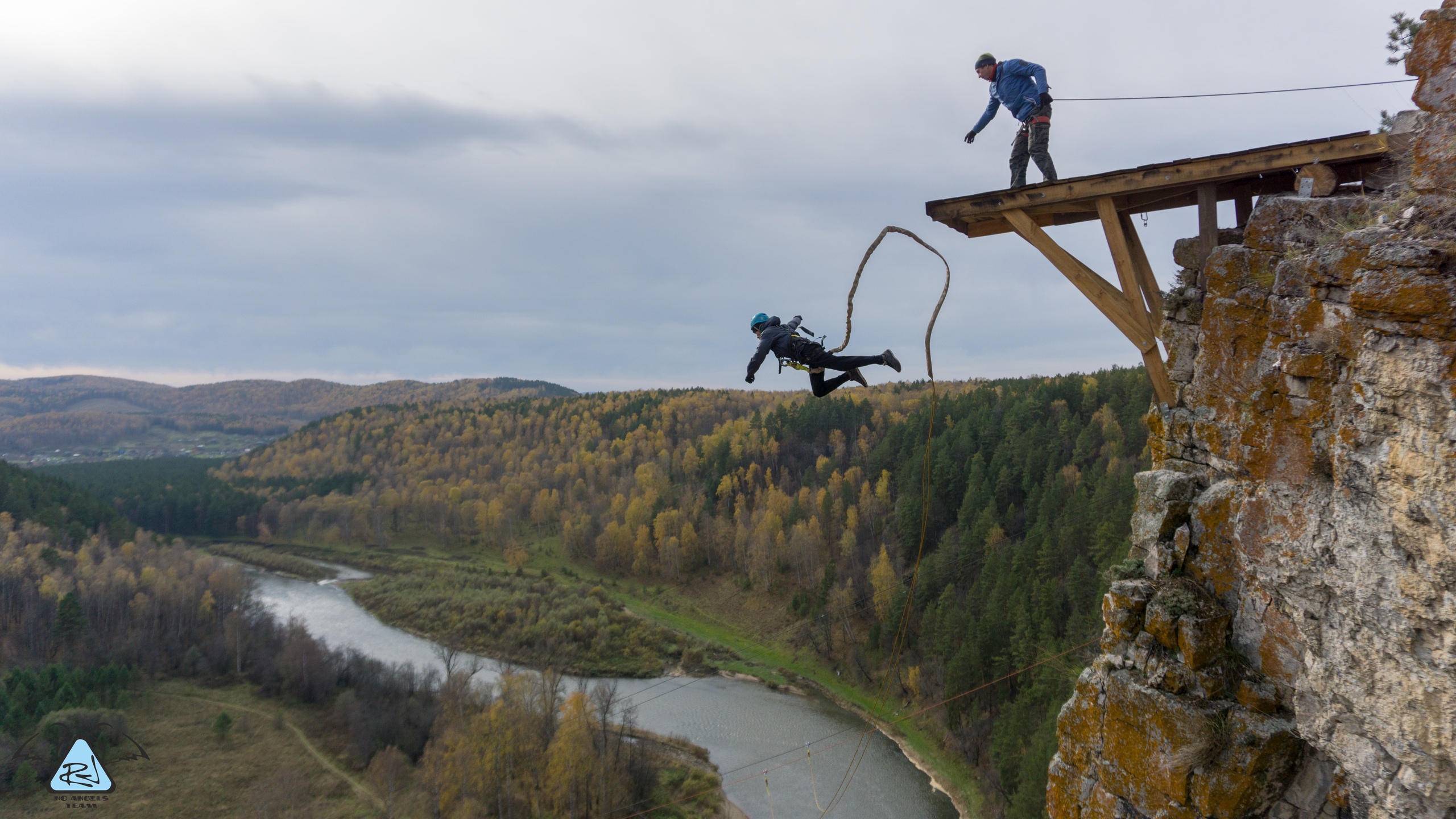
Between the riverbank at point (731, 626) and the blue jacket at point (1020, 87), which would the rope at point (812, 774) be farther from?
the blue jacket at point (1020, 87)

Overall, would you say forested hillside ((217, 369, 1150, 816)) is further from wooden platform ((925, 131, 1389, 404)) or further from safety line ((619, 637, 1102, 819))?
wooden platform ((925, 131, 1389, 404))

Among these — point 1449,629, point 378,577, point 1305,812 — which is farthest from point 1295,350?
point 378,577

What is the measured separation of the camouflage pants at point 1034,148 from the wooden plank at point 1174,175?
0.32 m

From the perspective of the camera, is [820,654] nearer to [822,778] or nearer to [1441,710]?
[822,778]

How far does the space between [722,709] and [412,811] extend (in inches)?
707

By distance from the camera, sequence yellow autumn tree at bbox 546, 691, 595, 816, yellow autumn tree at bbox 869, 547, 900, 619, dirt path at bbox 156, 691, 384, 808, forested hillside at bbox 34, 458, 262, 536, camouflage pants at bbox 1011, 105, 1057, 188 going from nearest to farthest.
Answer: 1. camouflage pants at bbox 1011, 105, 1057, 188
2. yellow autumn tree at bbox 546, 691, 595, 816
3. dirt path at bbox 156, 691, 384, 808
4. yellow autumn tree at bbox 869, 547, 900, 619
5. forested hillside at bbox 34, 458, 262, 536

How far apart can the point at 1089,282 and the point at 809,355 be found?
3558 mm

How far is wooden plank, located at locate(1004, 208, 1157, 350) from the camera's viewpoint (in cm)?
762

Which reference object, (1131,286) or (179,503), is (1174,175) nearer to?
(1131,286)

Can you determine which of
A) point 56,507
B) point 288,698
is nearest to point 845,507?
point 288,698

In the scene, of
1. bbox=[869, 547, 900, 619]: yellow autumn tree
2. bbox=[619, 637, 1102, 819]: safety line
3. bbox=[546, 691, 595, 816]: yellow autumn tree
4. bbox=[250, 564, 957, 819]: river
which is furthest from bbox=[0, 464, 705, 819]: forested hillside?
bbox=[869, 547, 900, 619]: yellow autumn tree

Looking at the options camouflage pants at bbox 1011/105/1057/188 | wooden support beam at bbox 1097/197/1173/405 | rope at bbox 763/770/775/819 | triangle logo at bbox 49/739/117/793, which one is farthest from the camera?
triangle logo at bbox 49/739/117/793

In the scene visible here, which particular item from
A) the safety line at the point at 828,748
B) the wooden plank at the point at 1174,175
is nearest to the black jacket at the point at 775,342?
the wooden plank at the point at 1174,175

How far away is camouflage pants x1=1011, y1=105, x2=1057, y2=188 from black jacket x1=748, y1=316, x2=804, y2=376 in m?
3.24
